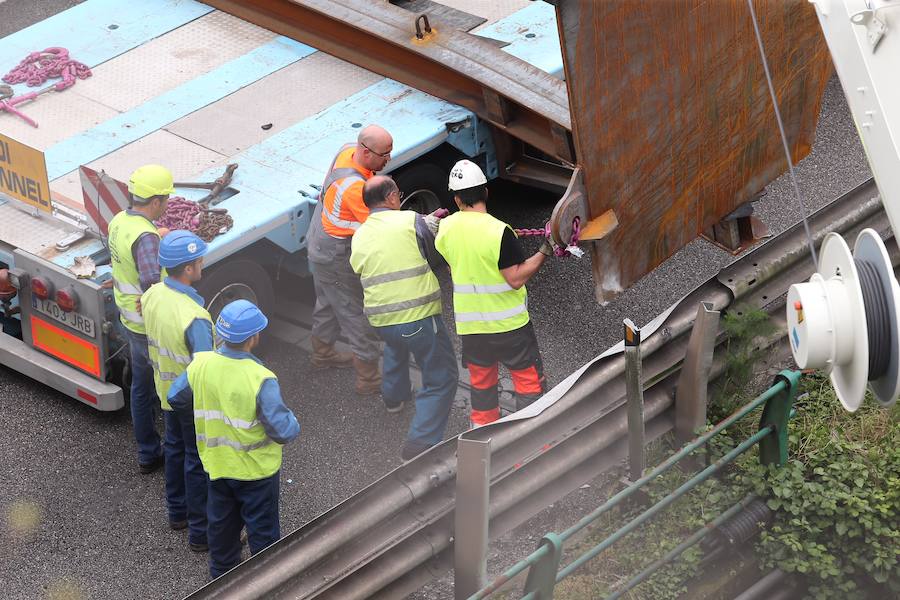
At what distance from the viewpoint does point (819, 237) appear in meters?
6.92

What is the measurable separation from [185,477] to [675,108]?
2950 millimetres

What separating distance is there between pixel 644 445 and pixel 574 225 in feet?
Result: 3.58

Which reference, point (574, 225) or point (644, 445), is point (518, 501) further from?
point (574, 225)

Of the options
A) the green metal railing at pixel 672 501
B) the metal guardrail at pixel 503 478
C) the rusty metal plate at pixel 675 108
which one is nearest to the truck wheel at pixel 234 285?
the rusty metal plate at pixel 675 108

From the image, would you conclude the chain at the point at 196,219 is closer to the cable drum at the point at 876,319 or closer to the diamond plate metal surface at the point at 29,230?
the diamond plate metal surface at the point at 29,230

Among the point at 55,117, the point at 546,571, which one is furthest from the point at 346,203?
the point at 546,571

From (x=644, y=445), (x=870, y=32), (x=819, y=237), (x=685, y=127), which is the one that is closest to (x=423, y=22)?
(x=685, y=127)

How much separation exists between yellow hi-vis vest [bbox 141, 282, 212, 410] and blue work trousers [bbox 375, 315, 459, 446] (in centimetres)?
104

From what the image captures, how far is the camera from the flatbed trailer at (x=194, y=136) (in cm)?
721

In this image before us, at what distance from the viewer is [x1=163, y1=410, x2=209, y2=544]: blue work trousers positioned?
637cm

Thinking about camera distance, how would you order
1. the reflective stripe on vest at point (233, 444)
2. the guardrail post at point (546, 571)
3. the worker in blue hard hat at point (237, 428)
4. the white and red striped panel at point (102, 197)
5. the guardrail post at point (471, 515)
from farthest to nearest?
the white and red striped panel at point (102, 197)
the reflective stripe on vest at point (233, 444)
the worker in blue hard hat at point (237, 428)
the guardrail post at point (471, 515)
the guardrail post at point (546, 571)

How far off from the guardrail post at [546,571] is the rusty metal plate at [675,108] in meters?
2.16

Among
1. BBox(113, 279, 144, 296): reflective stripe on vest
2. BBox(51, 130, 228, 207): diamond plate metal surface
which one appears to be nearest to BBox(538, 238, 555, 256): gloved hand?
BBox(113, 279, 144, 296): reflective stripe on vest

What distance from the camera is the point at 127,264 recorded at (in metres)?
6.70
